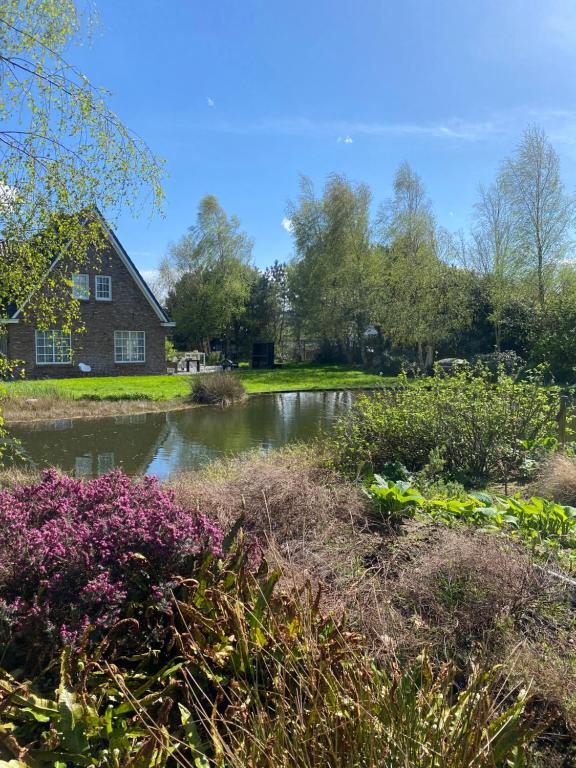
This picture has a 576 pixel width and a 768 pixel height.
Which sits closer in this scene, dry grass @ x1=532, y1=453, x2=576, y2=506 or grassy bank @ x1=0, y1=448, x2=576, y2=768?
grassy bank @ x1=0, y1=448, x2=576, y2=768

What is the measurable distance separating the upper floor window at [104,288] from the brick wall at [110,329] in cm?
15

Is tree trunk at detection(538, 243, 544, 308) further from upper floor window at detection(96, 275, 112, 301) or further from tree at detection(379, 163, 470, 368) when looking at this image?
upper floor window at detection(96, 275, 112, 301)

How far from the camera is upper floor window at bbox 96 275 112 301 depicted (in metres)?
24.1

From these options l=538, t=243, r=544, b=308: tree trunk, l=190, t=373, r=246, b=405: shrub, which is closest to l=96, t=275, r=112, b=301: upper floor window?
l=190, t=373, r=246, b=405: shrub

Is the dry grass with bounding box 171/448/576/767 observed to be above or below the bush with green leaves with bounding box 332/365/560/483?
below

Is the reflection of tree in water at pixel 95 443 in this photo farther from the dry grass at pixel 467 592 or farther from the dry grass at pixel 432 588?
A: the dry grass at pixel 467 592

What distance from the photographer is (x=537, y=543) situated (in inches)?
132

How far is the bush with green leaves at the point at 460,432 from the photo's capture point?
19.1 ft

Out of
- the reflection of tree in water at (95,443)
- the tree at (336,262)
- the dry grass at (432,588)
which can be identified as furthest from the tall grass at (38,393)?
the tree at (336,262)

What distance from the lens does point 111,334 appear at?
80.5ft

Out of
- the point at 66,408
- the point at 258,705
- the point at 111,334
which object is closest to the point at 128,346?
the point at 111,334

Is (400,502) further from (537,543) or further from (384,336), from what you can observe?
(384,336)

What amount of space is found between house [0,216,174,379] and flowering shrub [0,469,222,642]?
70.2 feet

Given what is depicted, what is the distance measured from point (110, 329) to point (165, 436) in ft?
44.0
